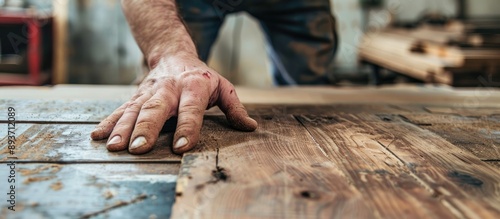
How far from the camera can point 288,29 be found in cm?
235

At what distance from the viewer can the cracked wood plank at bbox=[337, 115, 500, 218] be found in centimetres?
65

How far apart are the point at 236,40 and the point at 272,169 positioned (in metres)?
4.00

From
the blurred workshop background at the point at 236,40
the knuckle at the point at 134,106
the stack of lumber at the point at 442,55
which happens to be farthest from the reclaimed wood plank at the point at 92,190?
the blurred workshop background at the point at 236,40

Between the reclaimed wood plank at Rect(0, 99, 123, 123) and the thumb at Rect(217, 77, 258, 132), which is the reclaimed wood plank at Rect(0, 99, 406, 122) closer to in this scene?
the reclaimed wood plank at Rect(0, 99, 123, 123)

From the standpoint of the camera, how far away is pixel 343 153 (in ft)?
2.89

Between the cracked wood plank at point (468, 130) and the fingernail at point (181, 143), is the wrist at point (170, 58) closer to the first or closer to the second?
the fingernail at point (181, 143)

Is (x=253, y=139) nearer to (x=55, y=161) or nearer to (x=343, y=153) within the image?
(x=343, y=153)

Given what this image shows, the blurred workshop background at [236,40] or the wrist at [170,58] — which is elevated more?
the wrist at [170,58]

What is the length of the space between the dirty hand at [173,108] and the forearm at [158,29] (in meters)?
0.07

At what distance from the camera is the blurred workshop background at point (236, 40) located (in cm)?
380

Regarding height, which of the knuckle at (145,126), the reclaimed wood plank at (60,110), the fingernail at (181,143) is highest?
the knuckle at (145,126)

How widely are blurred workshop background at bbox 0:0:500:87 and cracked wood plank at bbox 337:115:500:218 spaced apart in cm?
235

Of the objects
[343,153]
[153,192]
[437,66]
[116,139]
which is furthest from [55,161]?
[437,66]

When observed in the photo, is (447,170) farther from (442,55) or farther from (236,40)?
(236,40)
